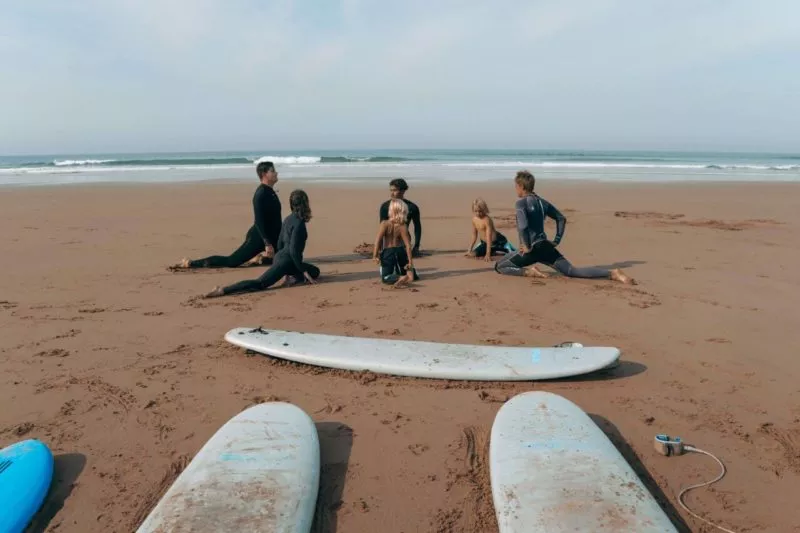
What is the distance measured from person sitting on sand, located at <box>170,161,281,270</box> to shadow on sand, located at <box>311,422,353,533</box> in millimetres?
4221

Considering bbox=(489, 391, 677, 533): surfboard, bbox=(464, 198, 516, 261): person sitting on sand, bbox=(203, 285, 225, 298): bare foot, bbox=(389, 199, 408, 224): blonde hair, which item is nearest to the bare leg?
bbox=(464, 198, 516, 261): person sitting on sand

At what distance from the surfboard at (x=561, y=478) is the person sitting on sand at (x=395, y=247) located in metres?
3.29

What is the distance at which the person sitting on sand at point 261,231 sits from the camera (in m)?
7.03

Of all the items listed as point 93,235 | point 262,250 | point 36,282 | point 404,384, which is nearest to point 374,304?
point 404,384

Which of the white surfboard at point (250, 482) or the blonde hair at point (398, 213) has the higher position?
the blonde hair at point (398, 213)

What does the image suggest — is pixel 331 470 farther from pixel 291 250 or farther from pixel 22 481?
pixel 291 250

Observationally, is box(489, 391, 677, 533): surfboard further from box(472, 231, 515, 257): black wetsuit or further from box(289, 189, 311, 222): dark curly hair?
box(472, 231, 515, 257): black wetsuit

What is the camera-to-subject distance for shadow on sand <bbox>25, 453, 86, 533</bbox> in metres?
2.50

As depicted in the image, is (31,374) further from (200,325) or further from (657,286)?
(657,286)

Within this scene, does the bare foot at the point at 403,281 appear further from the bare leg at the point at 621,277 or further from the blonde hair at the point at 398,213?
the bare leg at the point at 621,277

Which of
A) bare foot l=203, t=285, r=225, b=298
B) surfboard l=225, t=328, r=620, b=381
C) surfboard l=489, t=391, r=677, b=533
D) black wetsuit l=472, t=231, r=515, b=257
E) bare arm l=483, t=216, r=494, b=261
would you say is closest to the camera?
surfboard l=489, t=391, r=677, b=533

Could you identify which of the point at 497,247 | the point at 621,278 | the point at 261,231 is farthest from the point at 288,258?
the point at 621,278

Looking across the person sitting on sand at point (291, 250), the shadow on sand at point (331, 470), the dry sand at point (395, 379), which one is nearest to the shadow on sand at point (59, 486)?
the dry sand at point (395, 379)

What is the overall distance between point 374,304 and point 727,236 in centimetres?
702
